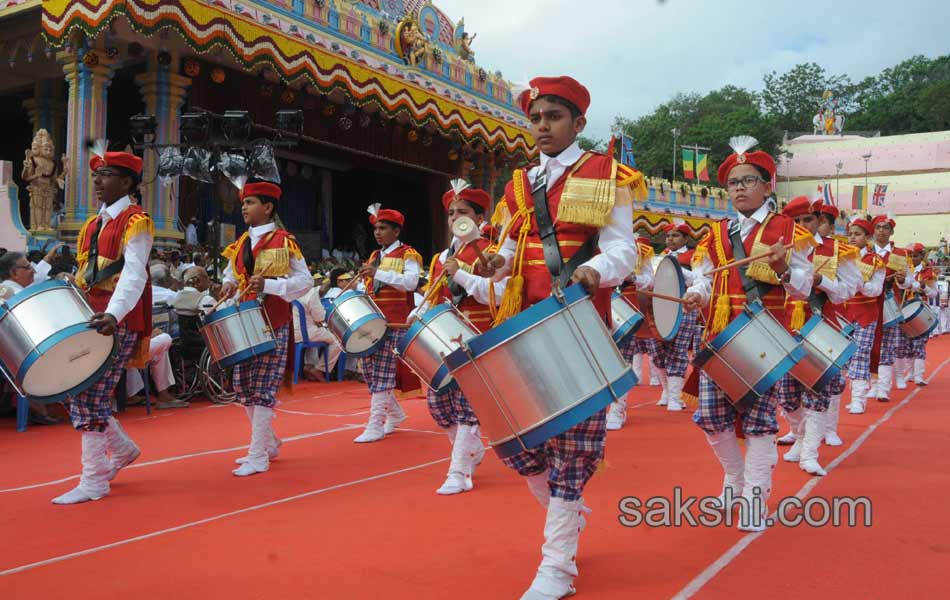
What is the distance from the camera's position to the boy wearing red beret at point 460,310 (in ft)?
14.5

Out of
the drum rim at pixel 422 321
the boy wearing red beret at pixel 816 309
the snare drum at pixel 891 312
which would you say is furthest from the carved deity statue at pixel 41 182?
the snare drum at pixel 891 312

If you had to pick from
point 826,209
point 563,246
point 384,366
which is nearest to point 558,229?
point 563,246

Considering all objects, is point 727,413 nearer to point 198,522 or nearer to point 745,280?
point 745,280

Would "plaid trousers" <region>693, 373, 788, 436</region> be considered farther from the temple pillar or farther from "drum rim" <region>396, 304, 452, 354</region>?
the temple pillar

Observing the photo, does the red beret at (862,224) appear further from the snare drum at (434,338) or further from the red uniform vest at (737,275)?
the snare drum at (434,338)

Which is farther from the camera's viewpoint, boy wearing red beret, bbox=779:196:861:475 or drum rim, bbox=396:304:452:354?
boy wearing red beret, bbox=779:196:861:475

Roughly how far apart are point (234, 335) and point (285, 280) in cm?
52

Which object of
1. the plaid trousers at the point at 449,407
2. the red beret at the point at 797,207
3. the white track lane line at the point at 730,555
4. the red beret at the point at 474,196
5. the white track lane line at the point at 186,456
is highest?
the red beret at the point at 474,196

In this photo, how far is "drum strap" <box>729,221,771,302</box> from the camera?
405cm

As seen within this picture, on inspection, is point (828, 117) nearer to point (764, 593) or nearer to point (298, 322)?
point (298, 322)

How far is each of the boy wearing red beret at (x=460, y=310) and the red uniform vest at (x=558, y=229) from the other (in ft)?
2.39

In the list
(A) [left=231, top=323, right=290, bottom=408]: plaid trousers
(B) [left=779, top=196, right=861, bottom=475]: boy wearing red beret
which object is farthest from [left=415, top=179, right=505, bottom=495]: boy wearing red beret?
(B) [left=779, top=196, right=861, bottom=475]: boy wearing red beret

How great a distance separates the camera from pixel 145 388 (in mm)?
7957

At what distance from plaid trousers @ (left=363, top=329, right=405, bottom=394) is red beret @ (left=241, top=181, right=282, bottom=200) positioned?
1573 mm
